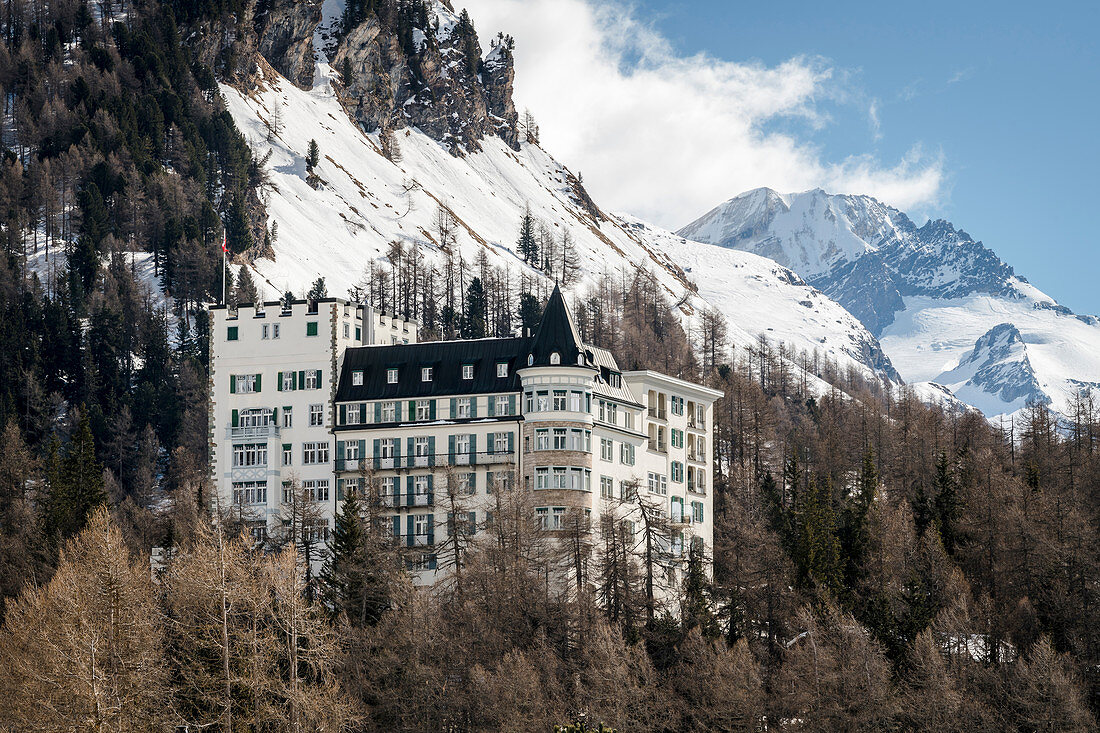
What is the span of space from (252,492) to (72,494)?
44.4ft

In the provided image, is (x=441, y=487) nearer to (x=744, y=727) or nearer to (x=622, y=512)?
(x=622, y=512)

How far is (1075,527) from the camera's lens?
103m

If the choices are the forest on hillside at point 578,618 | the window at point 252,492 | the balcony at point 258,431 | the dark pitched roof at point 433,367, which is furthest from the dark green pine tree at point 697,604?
the balcony at point 258,431

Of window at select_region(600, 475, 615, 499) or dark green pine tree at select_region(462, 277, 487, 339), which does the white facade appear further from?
dark green pine tree at select_region(462, 277, 487, 339)

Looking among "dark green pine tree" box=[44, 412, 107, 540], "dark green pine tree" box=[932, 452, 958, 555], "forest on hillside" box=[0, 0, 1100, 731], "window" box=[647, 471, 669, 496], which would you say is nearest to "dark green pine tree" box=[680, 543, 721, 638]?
"forest on hillside" box=[0, 0, 1100, 731]

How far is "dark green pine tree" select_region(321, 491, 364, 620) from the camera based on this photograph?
9588 centimetres

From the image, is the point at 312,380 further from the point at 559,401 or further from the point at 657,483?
the point at 657,483

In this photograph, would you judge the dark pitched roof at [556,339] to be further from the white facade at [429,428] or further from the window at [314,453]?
the window at [314,453]

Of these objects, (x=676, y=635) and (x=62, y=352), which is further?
(x=62, y=352)

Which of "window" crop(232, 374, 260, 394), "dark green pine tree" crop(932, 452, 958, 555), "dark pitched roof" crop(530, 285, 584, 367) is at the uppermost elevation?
"dark pitched roof" crop(530, 285, 584, 367)

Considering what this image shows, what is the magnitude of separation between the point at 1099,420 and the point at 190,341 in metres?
108

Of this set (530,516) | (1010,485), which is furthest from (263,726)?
(1010,485)

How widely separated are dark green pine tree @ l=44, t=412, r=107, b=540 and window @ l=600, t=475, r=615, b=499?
36819 mm

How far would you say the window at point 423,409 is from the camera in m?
110
